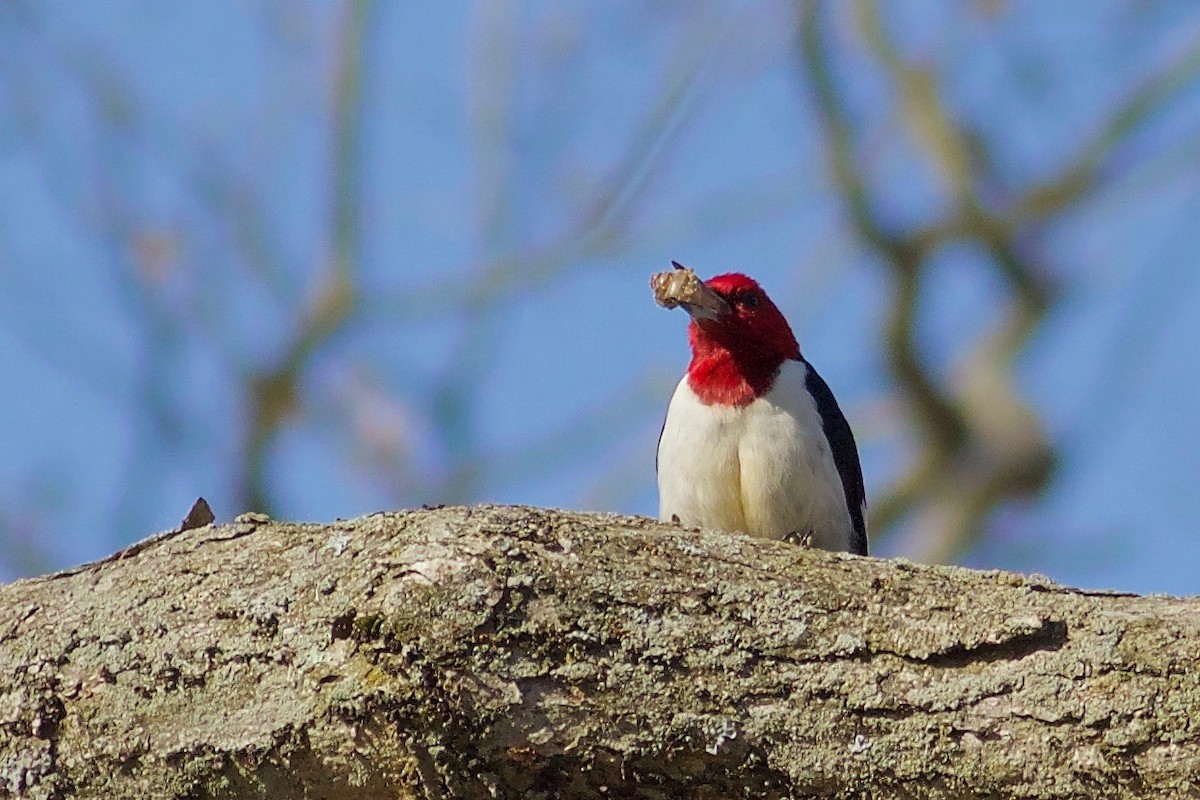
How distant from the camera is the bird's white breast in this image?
15.6 ft

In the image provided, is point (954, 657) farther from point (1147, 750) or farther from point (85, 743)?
point (85, 743)

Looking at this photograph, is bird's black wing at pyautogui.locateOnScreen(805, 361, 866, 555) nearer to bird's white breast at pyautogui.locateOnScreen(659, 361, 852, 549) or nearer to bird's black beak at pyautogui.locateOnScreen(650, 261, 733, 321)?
bird's white breast at pyautogui.locateOnScreen(659, 361, 852, 549)

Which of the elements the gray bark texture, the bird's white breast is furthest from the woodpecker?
the gray bark texture

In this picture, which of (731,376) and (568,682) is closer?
(568,682)

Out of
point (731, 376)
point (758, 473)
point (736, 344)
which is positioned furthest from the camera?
point (736, 344)

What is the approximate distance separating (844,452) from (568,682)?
2666mm

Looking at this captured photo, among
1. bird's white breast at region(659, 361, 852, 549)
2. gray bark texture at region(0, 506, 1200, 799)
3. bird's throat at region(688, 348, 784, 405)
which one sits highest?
bird's throat at region(688, 348, 784, 405)

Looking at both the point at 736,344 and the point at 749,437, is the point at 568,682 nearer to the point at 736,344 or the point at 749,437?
the point at 749,437

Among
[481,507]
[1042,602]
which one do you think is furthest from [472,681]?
[1042,602]

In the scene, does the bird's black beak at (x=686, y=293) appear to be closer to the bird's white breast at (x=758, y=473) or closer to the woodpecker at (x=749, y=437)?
the woodpecker at (x=749, y=437)

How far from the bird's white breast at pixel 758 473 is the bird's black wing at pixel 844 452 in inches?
2.8

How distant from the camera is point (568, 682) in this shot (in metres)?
2.57

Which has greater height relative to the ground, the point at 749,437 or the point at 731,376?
the point at 731,376

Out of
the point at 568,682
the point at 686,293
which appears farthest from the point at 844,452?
→ the point at 568,682
